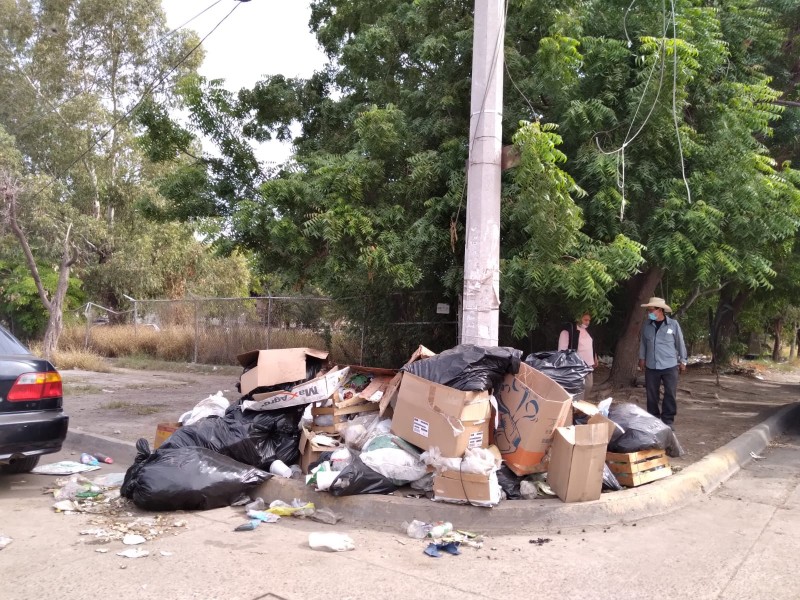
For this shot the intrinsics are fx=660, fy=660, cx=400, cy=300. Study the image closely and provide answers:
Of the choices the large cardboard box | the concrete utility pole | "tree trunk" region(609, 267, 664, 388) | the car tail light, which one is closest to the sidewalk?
the large cardboard box

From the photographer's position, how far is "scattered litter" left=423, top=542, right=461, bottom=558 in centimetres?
419

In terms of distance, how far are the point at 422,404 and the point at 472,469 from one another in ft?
2.23

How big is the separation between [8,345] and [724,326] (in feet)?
58.6

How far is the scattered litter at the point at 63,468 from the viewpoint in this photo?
251 inches

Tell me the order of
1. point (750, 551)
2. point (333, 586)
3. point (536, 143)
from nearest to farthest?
point (333, 586)
point (750, 551)
point (536, 143)

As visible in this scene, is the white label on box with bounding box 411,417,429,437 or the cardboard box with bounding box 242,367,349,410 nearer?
the white label on box with bounding box 411,417,429,437

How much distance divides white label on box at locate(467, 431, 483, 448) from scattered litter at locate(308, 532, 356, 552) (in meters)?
1.16

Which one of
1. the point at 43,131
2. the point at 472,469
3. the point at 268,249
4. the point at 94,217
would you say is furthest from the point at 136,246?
the point at 472,469

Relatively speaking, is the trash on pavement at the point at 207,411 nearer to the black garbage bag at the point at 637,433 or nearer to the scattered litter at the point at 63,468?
the scattered litter at the point at 63,468

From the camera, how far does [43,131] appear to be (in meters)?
25.8

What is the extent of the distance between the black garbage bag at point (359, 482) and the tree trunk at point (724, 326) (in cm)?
1419

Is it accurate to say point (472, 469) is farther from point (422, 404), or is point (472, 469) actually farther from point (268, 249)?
point (268, 249)

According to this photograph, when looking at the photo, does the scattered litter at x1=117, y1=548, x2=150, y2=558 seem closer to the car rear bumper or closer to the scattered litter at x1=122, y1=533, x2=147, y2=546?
the scattered litter at x1=122, y1=533, x2=147, y2=546

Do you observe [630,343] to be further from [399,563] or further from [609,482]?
[399,563]
